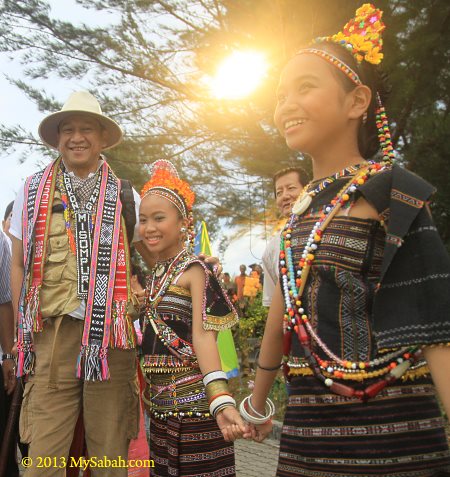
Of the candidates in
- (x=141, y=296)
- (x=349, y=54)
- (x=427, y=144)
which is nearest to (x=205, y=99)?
(x=427, y=144)

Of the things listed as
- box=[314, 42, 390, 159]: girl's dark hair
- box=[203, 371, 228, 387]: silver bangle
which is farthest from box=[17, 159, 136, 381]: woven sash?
box=[314, 42, 390, 159]: girl's dark hair

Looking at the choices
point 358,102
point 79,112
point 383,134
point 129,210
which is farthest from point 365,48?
point 79,112

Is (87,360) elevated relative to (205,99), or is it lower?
lower

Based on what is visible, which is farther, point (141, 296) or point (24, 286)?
point (141, 296)

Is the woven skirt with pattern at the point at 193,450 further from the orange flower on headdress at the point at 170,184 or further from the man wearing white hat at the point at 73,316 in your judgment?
the orange flower on headdress at the point at 170,184

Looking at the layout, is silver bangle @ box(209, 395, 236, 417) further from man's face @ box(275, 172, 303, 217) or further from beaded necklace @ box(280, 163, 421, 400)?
man's face @ box(275, 172, 303, 217)

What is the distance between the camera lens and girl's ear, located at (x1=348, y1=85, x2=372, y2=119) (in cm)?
189

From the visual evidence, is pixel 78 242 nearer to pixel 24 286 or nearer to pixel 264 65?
pixel 24 286

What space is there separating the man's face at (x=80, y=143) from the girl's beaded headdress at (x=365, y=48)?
68.2 inches

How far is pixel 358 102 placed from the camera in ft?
6.23

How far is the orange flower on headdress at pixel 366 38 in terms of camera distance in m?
1.91

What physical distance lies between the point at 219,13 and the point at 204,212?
2.48 metres

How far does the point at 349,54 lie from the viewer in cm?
192

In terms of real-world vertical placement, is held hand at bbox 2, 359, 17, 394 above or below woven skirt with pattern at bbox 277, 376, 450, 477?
above
